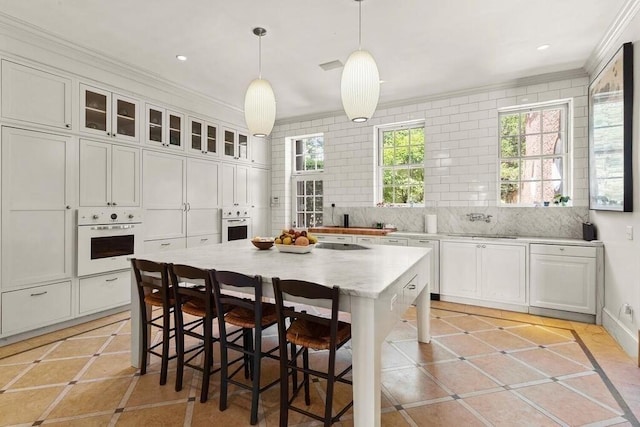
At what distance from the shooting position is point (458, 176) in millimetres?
4738

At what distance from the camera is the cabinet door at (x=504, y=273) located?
3928 mm

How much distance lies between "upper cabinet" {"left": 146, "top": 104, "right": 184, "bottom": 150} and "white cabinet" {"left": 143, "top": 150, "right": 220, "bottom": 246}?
0.58 feet

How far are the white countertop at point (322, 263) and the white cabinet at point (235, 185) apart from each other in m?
2.48

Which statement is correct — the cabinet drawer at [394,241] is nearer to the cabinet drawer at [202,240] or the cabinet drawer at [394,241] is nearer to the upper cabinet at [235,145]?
the cabinet drawer at [202,240]

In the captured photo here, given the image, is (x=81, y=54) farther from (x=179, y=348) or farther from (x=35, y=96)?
(x=179, y=348)

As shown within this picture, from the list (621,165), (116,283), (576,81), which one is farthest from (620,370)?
(116,283)

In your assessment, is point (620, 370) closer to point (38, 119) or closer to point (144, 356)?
point (144, 356)

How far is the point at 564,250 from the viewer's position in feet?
12.1

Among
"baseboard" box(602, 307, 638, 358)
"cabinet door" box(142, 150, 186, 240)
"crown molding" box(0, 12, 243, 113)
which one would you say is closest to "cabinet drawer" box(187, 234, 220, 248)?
"cabinet door" box(142, 150, 186, 240)

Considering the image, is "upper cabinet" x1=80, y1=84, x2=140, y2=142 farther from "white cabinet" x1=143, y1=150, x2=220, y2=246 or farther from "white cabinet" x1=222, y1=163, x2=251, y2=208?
"white cabinet" x1=222, y1=163, x2=251, y2=208

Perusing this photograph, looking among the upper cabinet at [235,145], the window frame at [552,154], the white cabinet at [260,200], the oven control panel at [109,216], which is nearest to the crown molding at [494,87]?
the window frame at [552,154]

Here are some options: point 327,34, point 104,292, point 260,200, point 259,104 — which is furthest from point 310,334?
point 260,200

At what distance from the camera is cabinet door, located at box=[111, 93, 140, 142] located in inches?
152

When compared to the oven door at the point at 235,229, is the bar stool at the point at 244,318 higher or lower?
lower
